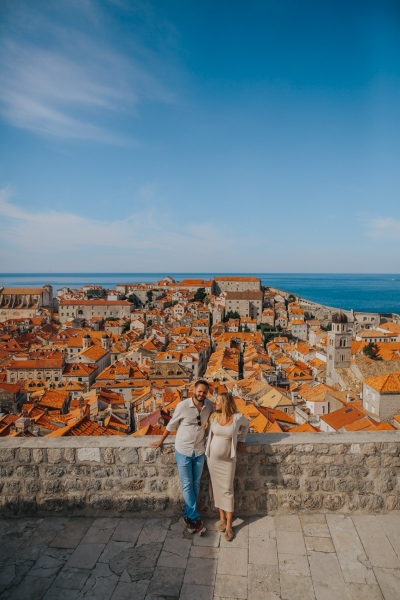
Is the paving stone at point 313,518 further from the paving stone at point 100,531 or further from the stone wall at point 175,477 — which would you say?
the paving stone at point 100,531

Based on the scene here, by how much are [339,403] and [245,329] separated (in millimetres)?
43668

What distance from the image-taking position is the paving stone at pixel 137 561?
9.39ft

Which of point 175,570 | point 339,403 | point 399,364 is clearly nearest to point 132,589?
point 175,570

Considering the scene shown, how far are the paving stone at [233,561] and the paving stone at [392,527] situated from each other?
3.75 ft

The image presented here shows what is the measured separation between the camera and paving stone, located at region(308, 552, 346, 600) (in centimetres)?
265

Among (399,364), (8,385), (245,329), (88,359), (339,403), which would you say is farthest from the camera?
(245,329)

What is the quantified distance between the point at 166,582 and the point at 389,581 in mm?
1514

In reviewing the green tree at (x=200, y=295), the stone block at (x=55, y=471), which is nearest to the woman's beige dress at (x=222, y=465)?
the stone block at (x=55, y=471)

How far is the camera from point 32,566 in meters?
2.95

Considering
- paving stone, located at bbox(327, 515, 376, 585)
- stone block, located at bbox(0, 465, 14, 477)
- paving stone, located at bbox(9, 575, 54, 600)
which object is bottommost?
paving stone, located at bbox(9, 575, 54, 600)

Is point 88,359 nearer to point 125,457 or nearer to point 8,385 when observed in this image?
point 8,385

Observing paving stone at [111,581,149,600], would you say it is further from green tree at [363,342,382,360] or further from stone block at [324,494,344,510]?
green tree at [363,342,382,360]

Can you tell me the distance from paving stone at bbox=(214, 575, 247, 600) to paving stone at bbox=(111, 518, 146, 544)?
78cm

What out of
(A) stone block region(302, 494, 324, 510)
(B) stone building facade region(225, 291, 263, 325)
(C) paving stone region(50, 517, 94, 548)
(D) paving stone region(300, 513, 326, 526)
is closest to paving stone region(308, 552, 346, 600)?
(D) paving stone region(300, 513, 326, 526)
